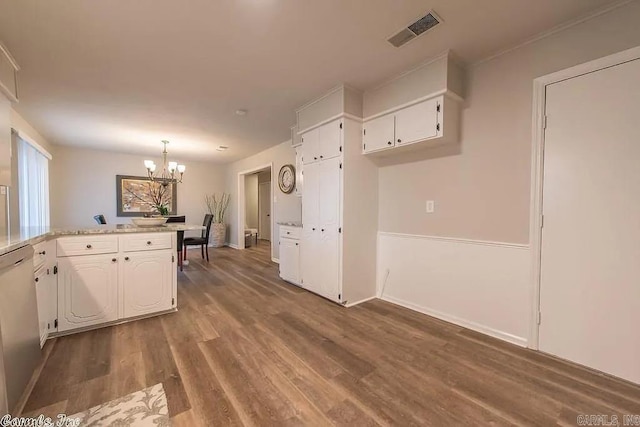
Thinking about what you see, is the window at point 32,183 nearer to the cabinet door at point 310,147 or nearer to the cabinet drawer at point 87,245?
the cabinet drawer at point 87,245

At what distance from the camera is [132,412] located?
1.46 m

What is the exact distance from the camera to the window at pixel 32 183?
4.00 m

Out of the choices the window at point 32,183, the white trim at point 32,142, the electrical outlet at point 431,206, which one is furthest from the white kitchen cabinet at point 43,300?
the electrical outlet at point 431,206

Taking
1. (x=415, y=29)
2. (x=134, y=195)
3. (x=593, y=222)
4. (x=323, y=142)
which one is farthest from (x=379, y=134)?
(x=134, y=195)

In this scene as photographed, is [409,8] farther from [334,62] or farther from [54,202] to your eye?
[54,202]

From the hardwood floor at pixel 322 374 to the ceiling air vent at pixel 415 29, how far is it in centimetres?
244

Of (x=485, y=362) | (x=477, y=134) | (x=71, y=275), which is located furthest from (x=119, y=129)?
(x=485, y=362)

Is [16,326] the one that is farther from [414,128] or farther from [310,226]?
[414,128]

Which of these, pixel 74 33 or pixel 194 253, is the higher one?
pixel 74 33

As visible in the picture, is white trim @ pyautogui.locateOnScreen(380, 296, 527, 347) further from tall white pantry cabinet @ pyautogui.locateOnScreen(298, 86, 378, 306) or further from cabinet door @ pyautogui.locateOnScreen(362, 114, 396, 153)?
cabinet door @ pyautogui.locateOnScreen(362, 114, 396, 153)

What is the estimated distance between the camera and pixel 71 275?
2303 millimetres

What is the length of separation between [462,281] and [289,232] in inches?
91.2

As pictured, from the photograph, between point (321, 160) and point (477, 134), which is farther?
point (321, 160)

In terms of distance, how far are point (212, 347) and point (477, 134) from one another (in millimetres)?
2899
